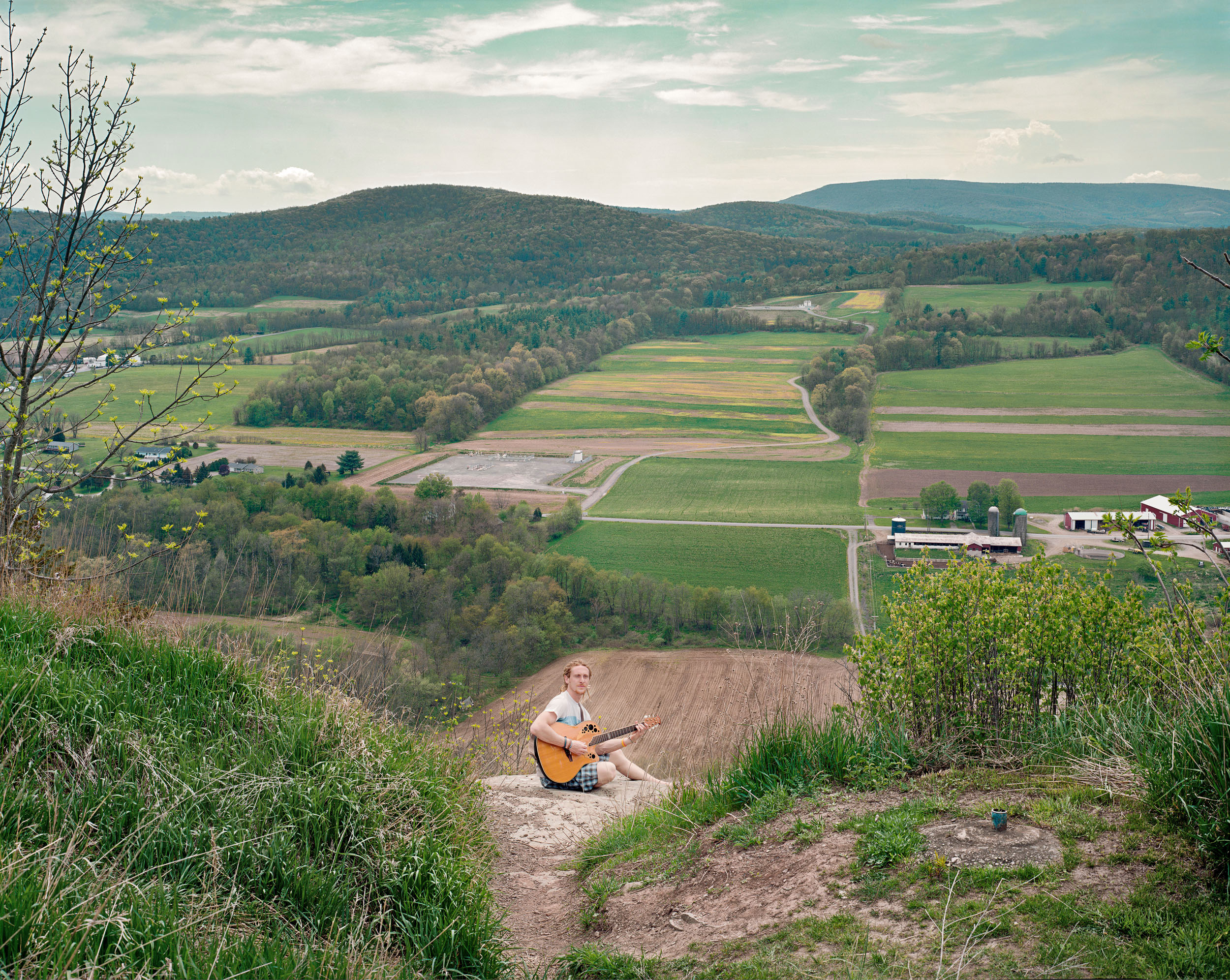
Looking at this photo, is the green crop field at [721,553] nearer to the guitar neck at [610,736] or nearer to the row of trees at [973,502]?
the row of trees at [973,502]

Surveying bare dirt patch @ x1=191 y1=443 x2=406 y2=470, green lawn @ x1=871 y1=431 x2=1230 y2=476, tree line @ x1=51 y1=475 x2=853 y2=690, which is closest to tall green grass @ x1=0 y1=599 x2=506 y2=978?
tree line @ x1=51 y1=475 x2=853 y2=690

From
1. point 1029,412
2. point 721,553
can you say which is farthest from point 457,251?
point 721,553

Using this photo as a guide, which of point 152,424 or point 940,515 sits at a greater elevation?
point 152,424

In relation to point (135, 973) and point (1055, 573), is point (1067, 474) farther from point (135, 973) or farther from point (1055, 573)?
point (135, 973)

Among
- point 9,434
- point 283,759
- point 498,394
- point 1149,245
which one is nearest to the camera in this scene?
point 283,759

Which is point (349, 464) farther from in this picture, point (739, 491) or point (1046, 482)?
point (1046, 482)

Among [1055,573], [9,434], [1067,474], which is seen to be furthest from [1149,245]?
[9,434]

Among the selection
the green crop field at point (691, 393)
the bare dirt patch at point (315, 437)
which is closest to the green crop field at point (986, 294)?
the green crop field at point (691, 393)

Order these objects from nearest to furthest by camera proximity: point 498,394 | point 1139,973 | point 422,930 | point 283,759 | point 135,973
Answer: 1. point 135,973
2. point 1139,973
3. point 422,930
4. point 283,759
5. point 498,394
